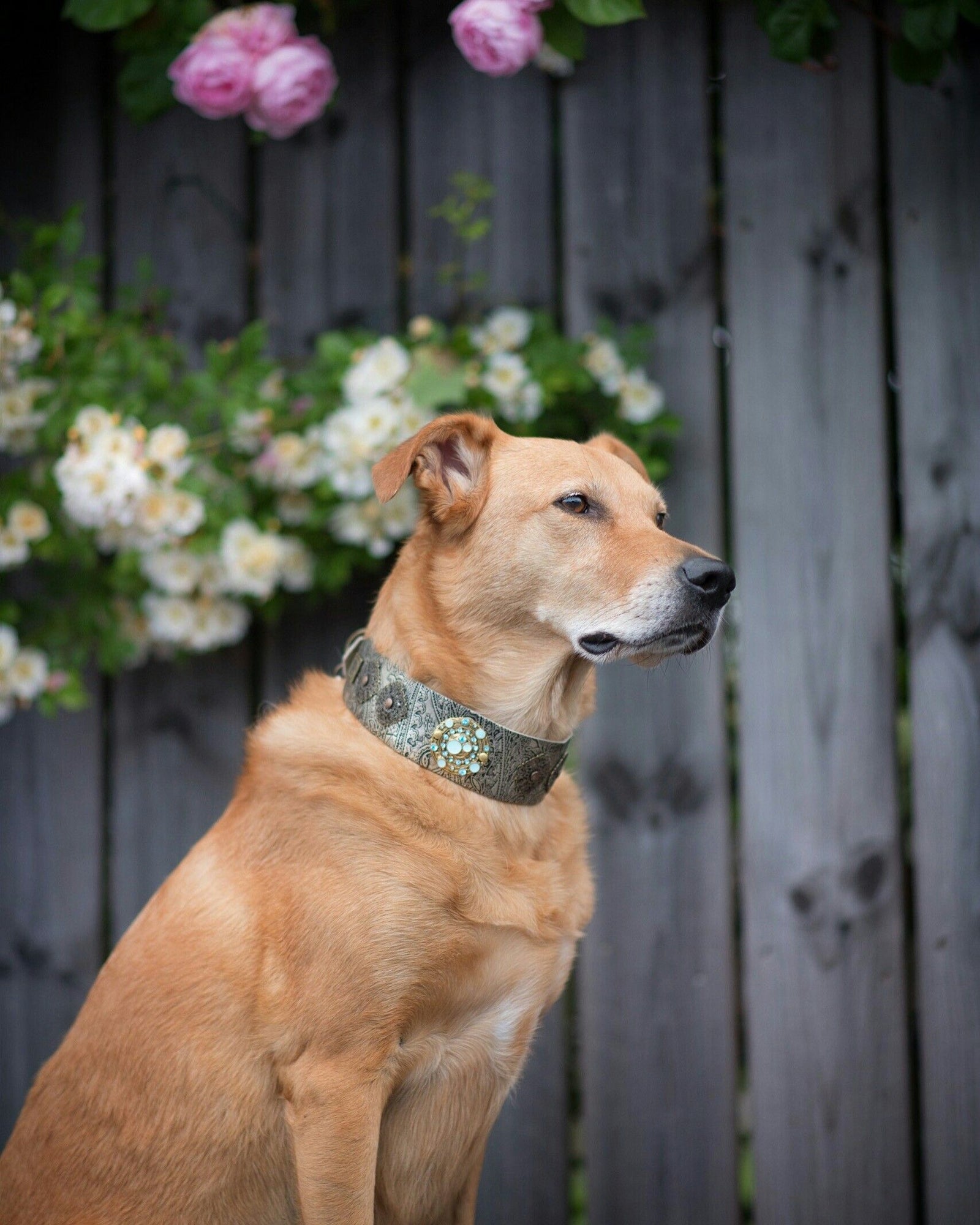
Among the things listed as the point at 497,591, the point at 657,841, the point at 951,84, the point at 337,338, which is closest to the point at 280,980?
the point at 497,591

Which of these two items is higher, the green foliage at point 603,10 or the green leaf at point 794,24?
the green leaf at point 794,24

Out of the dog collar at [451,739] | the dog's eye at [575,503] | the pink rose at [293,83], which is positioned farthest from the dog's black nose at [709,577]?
the pink rose at [293,83]

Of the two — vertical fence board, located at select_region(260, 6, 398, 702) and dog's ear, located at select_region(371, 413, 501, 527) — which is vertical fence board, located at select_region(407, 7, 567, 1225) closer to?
vertical fence board, located at select_region(260, 6, 398, 702)

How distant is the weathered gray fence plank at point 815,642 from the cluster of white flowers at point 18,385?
1.75 metres

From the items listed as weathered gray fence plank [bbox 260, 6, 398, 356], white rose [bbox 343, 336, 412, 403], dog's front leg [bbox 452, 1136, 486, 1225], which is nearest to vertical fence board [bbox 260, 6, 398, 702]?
weathered gray fence plank [bbox 260, 6, 398, 356]

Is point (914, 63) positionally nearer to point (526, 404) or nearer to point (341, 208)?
point (526, 404)

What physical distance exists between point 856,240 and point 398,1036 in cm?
221

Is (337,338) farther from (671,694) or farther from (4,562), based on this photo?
(671,694)

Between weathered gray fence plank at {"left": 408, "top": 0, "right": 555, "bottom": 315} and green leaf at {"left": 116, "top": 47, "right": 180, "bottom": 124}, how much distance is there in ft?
2.19

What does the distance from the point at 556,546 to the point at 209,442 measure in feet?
3.35

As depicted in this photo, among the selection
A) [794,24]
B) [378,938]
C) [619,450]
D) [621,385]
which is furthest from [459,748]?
[794,24]

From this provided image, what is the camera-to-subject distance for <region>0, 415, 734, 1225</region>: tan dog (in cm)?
164

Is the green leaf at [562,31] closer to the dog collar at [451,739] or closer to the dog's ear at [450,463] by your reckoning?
the dog's ear at [450,463]

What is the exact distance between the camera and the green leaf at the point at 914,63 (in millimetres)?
2070
